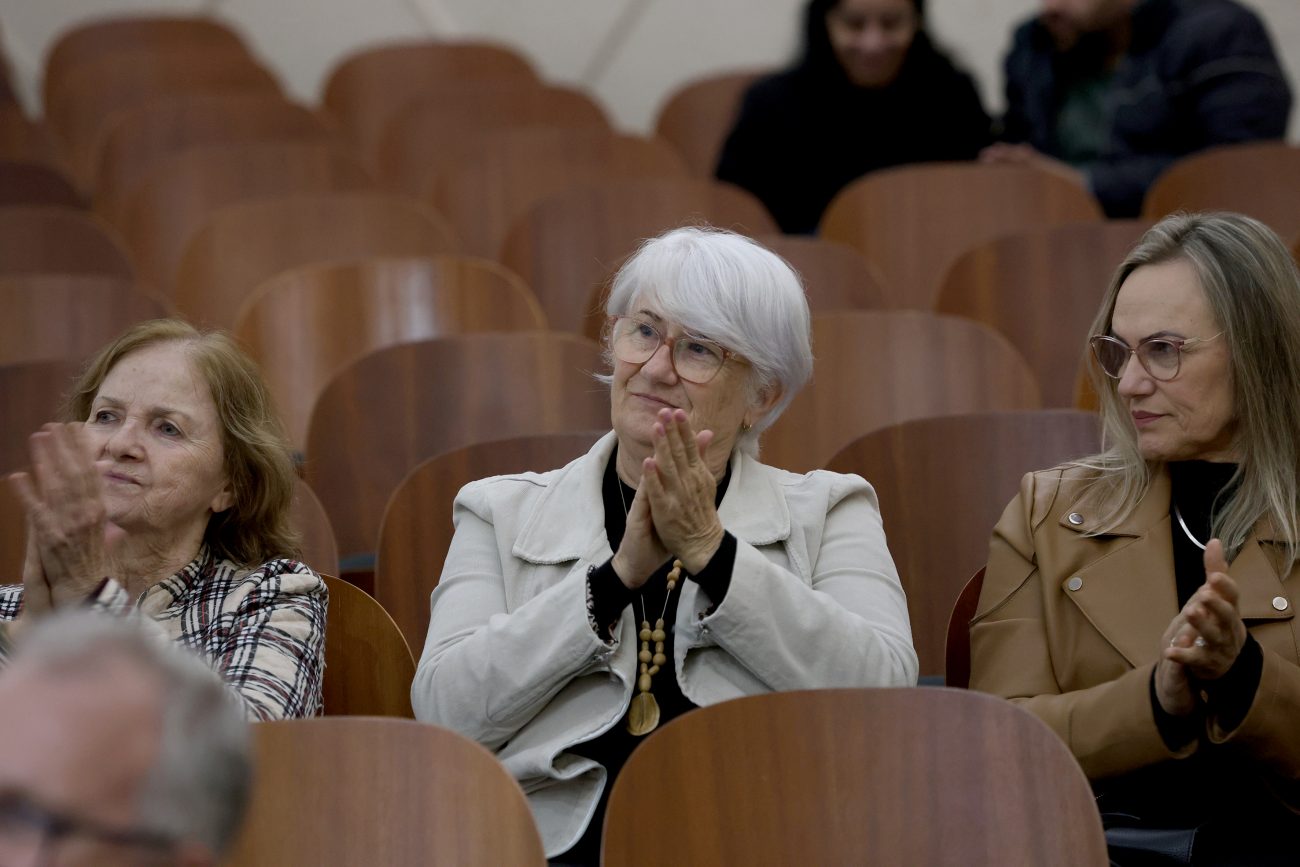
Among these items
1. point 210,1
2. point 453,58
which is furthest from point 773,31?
point 210,1

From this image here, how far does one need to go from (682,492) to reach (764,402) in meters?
0.37

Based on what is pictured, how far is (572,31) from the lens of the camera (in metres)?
6.57

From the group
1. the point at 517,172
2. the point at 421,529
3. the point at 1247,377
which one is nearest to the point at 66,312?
the point at 421,529

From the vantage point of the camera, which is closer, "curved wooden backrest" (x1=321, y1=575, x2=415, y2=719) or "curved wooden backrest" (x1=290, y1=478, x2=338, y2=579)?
"curved wooden backrest" (x1=321, y1=575, x2=415, y2=719)

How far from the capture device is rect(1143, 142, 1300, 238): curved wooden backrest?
3.60 meters

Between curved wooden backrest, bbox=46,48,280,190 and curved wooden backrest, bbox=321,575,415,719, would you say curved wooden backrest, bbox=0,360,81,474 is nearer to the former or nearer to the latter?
curved wooden backrest, bbox=321,575,415,719

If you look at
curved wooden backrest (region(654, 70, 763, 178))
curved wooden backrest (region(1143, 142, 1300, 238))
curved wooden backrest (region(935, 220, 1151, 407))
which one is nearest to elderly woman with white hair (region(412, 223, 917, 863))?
curved wooden backrest (region(935, 220, 1151, 407))

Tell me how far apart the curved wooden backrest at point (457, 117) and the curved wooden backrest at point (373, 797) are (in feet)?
10.8

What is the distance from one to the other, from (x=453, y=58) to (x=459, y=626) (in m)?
4.12

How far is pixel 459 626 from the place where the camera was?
1954 millimetres

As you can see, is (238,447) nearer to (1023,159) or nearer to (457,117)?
(1023,159)

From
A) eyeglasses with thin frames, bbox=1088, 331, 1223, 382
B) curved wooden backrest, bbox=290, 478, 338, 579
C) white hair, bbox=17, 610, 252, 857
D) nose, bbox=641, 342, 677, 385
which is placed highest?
white hair, bbox=17, 610, 252, 857

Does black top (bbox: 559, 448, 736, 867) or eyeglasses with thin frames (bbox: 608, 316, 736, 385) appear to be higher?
eyeglasses with thin frames (bbox: 608, 316, 736, 385)

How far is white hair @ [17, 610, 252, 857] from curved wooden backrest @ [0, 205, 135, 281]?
2793 millimetres
